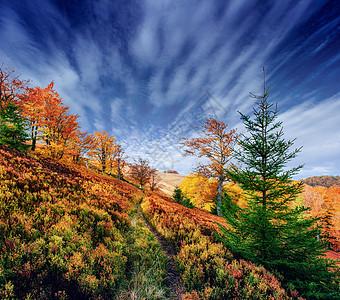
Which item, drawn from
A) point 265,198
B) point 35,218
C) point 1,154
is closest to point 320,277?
point 265,198

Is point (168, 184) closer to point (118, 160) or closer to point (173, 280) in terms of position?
point (118, 160)

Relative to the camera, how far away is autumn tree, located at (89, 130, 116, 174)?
2845cm

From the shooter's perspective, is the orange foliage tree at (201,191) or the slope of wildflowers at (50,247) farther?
the orange foliage tree at (201,191)

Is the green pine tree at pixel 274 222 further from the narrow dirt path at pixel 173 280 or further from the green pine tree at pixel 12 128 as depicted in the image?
the green pine tree at pixel 12 128

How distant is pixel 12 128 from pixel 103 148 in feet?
53.2

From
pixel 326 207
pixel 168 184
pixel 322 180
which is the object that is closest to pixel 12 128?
pixel 326 207

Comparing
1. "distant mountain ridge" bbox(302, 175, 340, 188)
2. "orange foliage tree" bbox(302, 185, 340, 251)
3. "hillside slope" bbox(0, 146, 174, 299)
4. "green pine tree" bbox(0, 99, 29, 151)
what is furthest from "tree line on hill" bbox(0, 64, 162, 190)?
"distant mountain ridge" bbox(302, 175, 340, 188)

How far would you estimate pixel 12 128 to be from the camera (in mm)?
13328

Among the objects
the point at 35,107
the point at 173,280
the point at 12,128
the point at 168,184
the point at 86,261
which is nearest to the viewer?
the point at 86,261

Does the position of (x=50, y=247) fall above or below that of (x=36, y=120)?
below

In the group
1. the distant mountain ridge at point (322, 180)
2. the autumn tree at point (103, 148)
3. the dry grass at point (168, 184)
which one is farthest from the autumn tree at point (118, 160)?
the distant mountain ridge at point (322, 180)

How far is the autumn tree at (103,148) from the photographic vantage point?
2845cm

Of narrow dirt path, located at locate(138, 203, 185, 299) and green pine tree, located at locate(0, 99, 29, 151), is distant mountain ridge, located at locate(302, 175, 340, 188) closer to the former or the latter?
narrow dirt path, located at locate(138, 203, 185, 299)

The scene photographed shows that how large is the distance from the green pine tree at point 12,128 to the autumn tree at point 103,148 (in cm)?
1336
